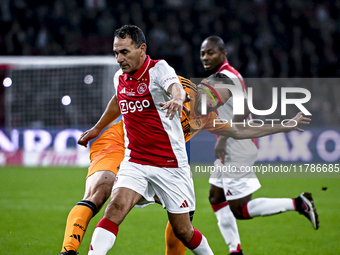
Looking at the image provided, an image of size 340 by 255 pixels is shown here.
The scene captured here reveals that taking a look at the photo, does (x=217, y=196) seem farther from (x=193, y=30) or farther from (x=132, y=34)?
(x=193, y=30)

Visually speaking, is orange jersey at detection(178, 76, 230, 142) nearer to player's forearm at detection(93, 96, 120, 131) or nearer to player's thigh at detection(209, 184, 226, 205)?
player's forearm at detection(93, 96, 120, 131)

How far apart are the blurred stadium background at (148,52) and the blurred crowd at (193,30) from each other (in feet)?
0.12

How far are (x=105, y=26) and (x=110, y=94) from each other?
4440mm

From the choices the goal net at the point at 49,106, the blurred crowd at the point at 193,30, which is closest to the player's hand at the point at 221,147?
the goal net at the point at 49,106

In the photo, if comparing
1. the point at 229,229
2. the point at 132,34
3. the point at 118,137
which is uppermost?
the point at 132,34

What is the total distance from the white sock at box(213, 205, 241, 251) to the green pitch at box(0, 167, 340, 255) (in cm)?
24

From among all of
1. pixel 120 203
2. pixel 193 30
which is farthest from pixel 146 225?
pixel 193 30

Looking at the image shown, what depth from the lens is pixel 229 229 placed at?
14.9 ft

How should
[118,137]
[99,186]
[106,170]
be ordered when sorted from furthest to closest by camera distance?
[118,137] < [106,170] < [99,186]

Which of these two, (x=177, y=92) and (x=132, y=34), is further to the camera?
(x=132, y=34)

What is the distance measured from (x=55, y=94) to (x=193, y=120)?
9412 mm

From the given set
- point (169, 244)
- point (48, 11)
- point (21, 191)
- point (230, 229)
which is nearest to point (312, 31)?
point (48, 11)

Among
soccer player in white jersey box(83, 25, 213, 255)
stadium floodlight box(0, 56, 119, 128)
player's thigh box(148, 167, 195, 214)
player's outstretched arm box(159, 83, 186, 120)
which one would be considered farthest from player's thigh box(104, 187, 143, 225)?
stadium floodlight box(0, 56, 119, 128)

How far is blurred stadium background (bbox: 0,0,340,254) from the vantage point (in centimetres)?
1179
